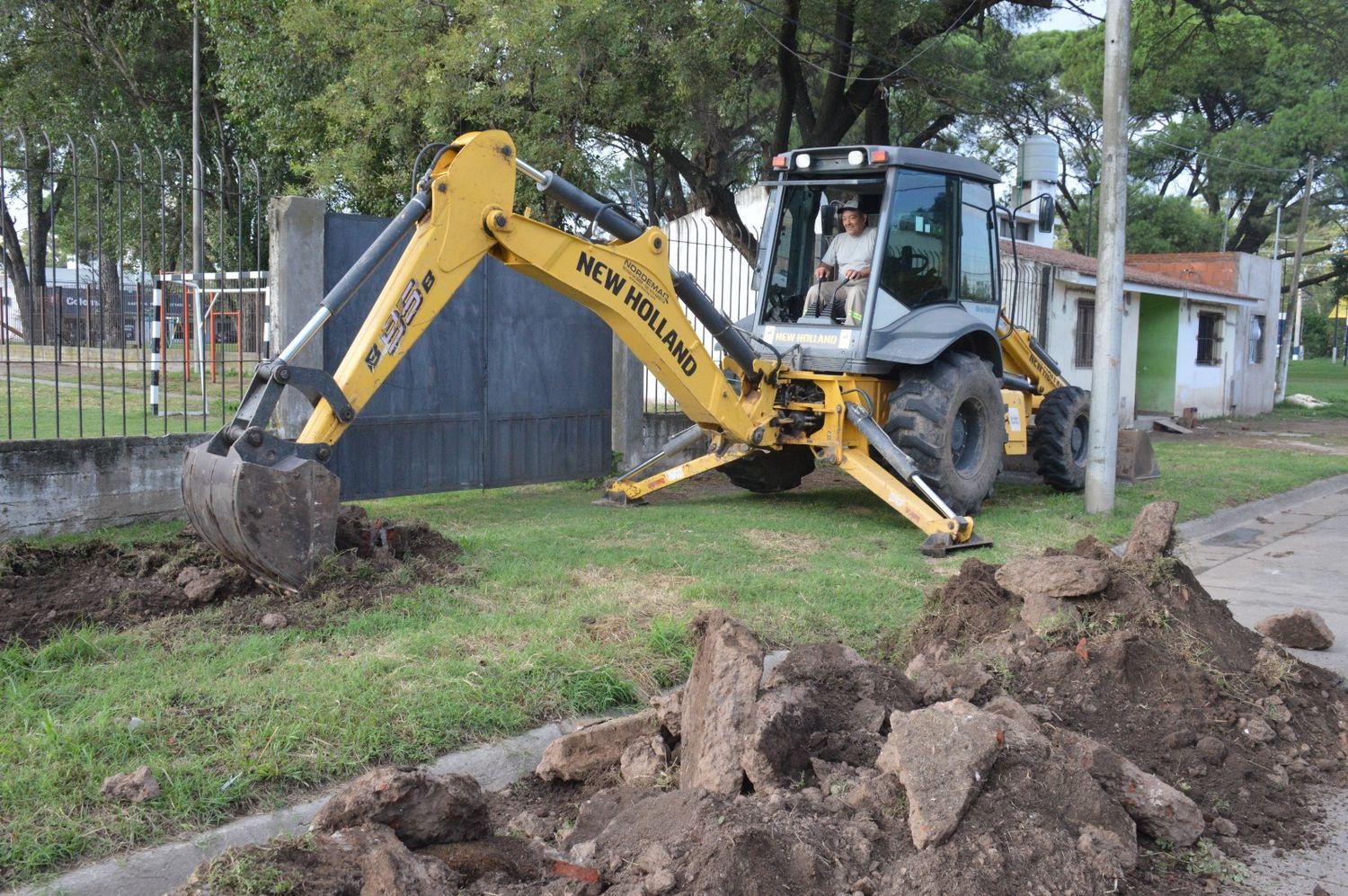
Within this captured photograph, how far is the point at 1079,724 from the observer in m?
4.88

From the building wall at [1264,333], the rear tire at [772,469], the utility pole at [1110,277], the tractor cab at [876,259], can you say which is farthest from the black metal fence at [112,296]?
the building wall at [1264,333]

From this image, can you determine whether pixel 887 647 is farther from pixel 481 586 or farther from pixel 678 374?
pixel 678 374

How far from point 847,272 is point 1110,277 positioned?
2.53 m

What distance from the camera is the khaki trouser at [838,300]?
9.34 m

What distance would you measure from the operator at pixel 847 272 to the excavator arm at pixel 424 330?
2.97ft

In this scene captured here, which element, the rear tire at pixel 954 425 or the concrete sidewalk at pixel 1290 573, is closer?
the concrete sidewalk at pixel 1290 573

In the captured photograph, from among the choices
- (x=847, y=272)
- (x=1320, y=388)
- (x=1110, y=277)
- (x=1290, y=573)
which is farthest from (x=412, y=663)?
(x=1320, y=388)

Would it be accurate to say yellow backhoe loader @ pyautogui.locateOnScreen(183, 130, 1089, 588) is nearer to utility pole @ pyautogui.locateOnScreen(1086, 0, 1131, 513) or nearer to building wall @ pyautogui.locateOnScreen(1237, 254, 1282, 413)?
utility pole @ pyautogui.locateOnScreen(1086, 0, 1131, 513)

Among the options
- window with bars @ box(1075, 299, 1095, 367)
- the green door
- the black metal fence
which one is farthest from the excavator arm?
the green door

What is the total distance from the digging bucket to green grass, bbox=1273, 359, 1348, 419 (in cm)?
2621

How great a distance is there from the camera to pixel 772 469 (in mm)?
10648

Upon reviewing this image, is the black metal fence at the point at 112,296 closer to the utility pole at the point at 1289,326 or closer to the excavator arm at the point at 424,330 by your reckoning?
A: the excavator arm at the point at 424,330

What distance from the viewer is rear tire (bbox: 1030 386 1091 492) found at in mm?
11344

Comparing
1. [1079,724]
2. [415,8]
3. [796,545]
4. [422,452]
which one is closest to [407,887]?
[1079,724]
